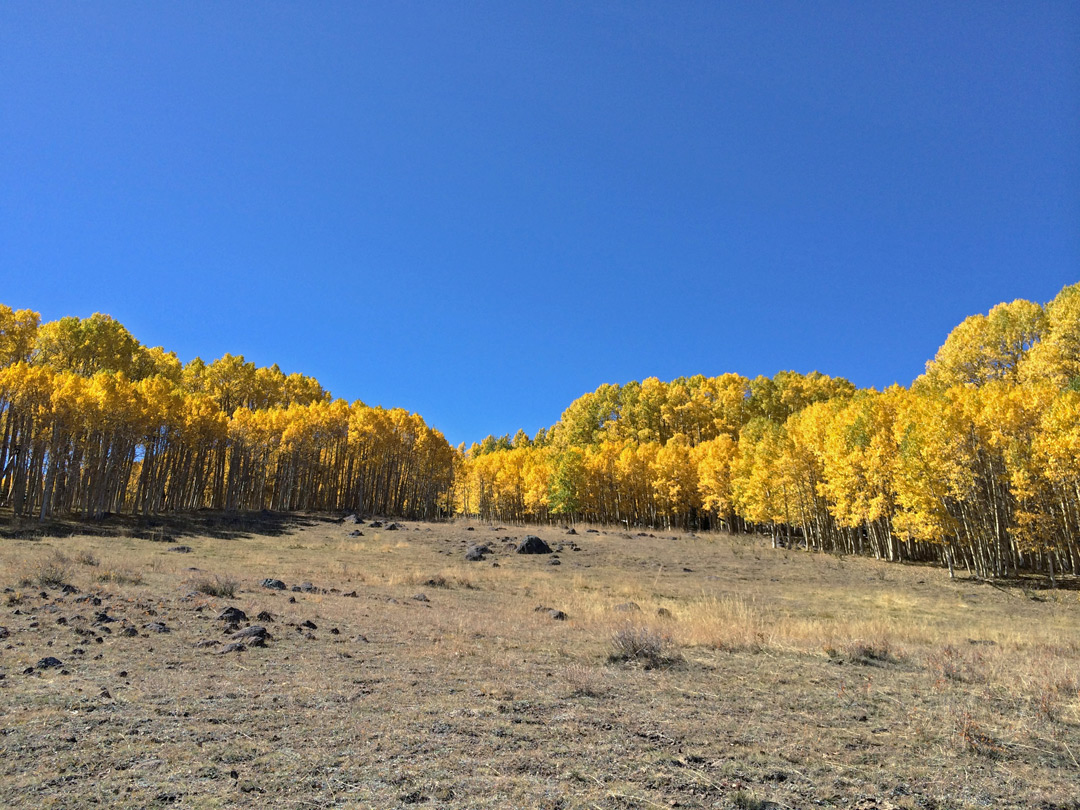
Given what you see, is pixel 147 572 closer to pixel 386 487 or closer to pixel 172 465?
pixel 172 465

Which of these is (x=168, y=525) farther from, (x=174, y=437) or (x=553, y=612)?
(x=553, y=612)

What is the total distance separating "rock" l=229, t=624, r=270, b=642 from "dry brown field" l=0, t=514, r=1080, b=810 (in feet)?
1.06

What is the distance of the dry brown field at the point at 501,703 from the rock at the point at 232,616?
171 millimetres

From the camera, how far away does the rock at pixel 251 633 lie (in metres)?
11.6

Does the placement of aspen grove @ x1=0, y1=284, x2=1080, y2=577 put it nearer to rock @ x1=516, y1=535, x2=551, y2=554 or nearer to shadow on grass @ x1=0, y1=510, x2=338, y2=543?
shadow on grass @ x1=0, y1=510, x2=338, y2=543

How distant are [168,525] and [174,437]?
13587 mm

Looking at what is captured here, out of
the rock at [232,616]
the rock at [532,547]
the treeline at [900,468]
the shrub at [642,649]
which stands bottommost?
the rock at [532,547]

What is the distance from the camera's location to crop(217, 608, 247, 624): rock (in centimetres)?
1317

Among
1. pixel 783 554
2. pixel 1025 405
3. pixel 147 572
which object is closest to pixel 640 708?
pixel 147 572

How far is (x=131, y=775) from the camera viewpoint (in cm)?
530

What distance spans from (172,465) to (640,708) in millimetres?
65370

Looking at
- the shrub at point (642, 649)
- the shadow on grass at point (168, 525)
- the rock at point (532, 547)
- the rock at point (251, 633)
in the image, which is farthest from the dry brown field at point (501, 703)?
the shadow on grass at point (168, 525)

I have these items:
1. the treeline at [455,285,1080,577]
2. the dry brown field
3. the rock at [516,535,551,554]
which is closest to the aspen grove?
the treeline at [455,285,1080,577]

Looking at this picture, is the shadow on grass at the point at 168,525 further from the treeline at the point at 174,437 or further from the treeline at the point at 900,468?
the treeline at the point at 900,468
